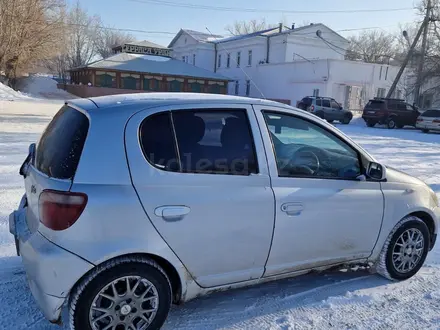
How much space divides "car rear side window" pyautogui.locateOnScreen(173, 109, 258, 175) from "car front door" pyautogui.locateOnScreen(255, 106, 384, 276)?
0.17 meters

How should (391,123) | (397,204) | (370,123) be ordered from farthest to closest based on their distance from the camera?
1. (370,123)
2. (391,123)
3. (397,204)

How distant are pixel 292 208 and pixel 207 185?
759mm

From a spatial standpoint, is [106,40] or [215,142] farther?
[106,40]

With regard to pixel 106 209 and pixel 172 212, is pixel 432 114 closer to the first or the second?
pixel 172 212

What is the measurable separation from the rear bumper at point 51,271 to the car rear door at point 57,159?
0.58 ft

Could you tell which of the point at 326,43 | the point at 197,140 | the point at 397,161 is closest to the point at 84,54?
the point at 326,43

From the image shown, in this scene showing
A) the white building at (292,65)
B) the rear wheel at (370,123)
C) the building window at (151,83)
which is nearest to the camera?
the rear wheel at (370,123)

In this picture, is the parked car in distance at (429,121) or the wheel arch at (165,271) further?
the parked car in distance at (429,121)

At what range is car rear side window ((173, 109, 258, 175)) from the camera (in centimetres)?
273

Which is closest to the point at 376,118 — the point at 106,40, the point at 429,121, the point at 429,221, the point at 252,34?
the point at 429,121

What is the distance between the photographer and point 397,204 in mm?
3572

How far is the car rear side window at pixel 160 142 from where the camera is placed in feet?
8.45

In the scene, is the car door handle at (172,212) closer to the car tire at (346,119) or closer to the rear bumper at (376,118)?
→ the rear bumper at (376,118)

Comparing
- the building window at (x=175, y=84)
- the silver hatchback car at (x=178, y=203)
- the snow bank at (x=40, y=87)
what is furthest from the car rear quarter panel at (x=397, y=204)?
the snow bank at (x=40, y=87)
